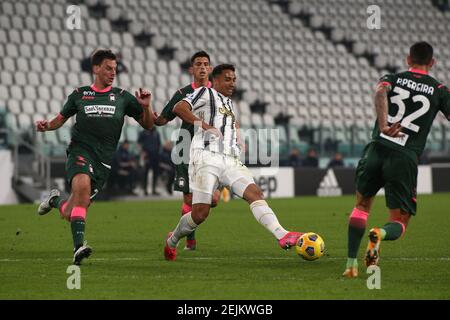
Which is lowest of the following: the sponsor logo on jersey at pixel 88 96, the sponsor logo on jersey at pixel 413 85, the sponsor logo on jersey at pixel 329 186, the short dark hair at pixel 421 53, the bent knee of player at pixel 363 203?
the sponsor logo on jersey at pixel 329 186

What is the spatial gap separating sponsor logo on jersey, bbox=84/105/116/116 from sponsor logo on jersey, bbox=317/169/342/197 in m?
17.7

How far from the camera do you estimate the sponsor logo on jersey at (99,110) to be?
945cm

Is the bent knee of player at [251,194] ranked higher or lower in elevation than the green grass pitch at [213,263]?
higher

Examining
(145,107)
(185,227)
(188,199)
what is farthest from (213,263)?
(188,199)

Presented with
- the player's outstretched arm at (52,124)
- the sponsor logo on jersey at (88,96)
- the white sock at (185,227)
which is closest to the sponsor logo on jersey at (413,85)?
the white sock at (185,227)

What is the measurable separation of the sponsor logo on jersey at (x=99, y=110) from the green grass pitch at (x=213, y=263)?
152cm

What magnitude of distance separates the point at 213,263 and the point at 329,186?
17.8 m

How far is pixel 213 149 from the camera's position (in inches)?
364

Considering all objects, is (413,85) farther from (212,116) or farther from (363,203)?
(212,116)

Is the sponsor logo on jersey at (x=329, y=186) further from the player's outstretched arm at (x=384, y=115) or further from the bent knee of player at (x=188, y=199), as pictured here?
the player's outstretched arm at (x=384, y=115)

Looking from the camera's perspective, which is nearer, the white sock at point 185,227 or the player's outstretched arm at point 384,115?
the player's outstretched arm at point 384,115

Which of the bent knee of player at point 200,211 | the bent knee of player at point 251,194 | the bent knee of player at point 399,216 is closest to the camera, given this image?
the bent knee of player at point 399,216

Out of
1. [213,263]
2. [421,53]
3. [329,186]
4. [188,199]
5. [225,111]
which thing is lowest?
[329,186]

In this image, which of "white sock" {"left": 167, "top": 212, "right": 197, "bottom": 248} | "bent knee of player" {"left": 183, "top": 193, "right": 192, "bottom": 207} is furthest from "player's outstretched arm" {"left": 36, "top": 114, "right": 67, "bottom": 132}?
"bent knee of player" {"left": 183, "top": 193, "right": 192, "bottom": 207}
